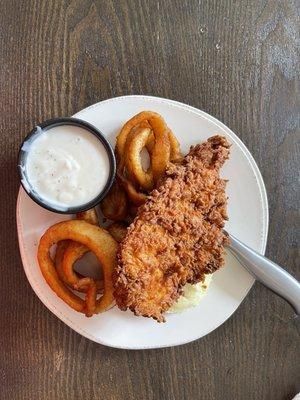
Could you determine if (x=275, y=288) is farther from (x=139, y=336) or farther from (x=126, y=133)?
(x=126, y=133)

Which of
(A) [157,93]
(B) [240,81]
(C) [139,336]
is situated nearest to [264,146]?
(B) [240,81]

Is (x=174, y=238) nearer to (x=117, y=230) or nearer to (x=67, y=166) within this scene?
(x=117, y=230)

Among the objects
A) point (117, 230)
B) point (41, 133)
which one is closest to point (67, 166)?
point (41, 133)

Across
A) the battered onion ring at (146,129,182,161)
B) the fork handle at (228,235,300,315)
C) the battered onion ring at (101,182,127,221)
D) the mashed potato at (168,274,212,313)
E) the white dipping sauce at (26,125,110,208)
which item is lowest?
the mashed potato at (168,274,212,313)

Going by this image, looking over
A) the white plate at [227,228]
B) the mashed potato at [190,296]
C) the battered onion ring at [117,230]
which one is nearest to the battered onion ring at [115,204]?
the battered onion ring at [117,230]

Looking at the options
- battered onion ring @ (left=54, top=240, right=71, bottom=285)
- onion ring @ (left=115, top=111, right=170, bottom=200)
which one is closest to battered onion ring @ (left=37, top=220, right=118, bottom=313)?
battered onion ring @ (left=54, top=240, right=71, bottom=285)

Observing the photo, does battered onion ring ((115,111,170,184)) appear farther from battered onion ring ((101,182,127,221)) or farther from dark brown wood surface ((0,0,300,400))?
dark brown wood surface ((0,0,300,400))
